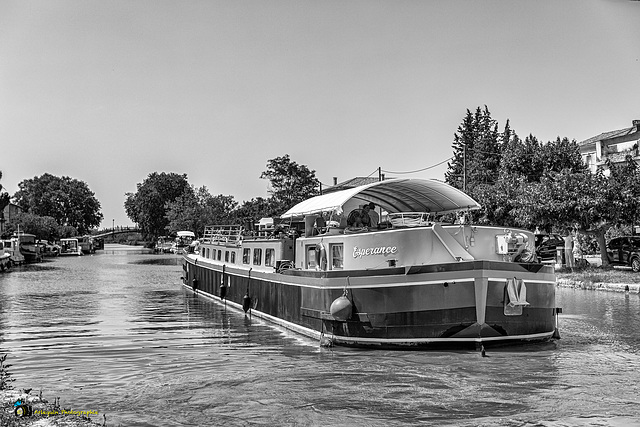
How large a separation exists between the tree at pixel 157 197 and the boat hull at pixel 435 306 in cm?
11978

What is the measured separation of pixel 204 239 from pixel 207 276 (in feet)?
11.6

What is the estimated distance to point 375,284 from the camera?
14641 mm

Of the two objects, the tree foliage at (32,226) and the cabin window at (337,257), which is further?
the tree foliage at (32,226)

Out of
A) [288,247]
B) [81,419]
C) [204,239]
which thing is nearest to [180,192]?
[204,239]

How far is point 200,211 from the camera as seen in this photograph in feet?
353

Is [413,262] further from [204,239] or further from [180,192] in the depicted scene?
[180,192]

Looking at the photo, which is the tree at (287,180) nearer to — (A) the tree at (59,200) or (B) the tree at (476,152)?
(B) the tree at (476,152)

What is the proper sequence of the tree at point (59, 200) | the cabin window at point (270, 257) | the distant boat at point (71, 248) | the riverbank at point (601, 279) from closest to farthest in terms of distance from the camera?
the cabin window at point (270, 257) → the riverbank at point (601, 279) → the distant boat at point (71, 248) → the tree at point (59, 200)

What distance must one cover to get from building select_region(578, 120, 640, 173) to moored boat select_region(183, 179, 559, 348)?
1881 inches

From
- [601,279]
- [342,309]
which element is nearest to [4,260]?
[601,279]

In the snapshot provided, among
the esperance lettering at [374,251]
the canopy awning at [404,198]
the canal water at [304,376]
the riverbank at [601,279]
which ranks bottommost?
the canal water at [304,376]

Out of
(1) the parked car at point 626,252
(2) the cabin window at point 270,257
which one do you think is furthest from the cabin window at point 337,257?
(1) the parked car at point 626,252

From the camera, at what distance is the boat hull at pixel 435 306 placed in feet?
45.6

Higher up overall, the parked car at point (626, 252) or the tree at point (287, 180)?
the tree at point (287, 180)
